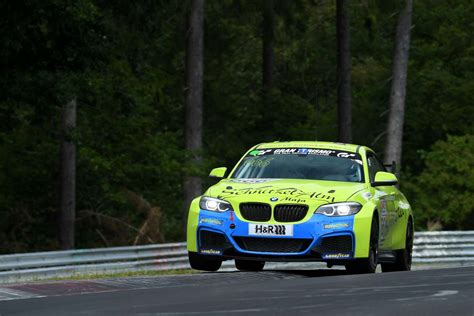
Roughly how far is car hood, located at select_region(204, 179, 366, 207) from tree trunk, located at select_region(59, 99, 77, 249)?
17.4 m

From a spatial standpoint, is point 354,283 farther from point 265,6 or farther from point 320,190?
point 265,6

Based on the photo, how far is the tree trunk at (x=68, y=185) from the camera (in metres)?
34.1

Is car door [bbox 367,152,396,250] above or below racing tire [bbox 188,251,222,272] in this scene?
above

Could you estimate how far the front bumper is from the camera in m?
16.1

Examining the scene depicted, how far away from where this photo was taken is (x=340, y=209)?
16.2 meters

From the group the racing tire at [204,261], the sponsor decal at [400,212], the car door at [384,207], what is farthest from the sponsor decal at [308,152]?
the racing tire at [204,261]

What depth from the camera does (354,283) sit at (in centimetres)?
1473

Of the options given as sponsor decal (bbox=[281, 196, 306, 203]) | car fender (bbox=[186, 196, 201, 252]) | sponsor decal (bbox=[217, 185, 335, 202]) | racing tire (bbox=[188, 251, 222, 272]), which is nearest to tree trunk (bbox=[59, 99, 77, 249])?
racing tire (bbox=[188, 251, 222, 272])

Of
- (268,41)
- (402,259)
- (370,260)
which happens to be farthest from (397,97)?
(370,260)

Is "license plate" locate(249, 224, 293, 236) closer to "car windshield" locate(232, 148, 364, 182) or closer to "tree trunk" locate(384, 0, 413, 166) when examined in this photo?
"car windshield" locate(232, 148, 364, 182)

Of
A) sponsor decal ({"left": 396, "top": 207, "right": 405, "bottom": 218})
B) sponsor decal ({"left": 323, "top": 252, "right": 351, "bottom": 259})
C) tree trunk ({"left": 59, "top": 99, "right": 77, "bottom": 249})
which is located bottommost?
tree trunk ({"left": 59, "top": 99, "right": 77, "bottom": 249})

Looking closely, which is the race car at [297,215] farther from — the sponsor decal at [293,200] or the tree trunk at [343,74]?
the tree trunk at [343,74]

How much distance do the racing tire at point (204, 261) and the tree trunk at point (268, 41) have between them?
23104 mm

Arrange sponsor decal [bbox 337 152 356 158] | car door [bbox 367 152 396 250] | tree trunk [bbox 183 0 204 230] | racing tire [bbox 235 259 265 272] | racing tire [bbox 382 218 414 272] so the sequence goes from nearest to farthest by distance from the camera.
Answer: car door [bbox 367 152 396 250]
sponsor decal [bbox 337 152 356 158]
racing tire [bbox 235 259 265 272]
racing tire [bbox 382 218 414 272]
tree trunk [bbox 183 0 204 230]
